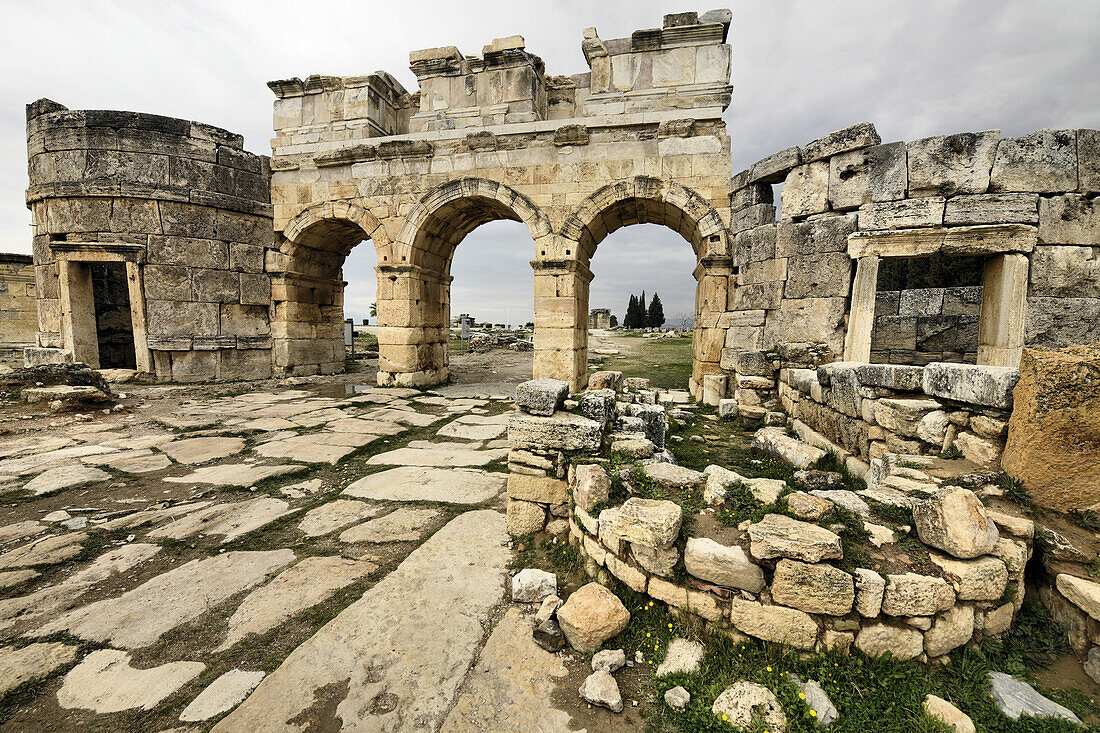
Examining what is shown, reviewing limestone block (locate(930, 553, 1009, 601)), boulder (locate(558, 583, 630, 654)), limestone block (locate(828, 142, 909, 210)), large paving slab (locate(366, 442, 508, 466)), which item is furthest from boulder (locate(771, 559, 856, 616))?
limestone block (locate(828, 142, 909, 210))

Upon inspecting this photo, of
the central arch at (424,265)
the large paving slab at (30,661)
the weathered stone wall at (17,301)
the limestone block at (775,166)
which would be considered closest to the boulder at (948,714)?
the large paving slab at (30,661)

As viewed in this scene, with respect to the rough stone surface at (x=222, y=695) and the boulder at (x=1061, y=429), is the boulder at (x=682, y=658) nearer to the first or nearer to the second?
the rough stone surface at (x=222, y=695)

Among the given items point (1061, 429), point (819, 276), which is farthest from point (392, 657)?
point (819, 276)

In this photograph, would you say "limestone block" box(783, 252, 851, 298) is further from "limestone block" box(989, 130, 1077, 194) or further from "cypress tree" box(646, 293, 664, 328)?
"cypress tree" box(646, 293, 664, 328)

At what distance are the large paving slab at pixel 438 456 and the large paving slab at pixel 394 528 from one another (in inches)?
45.2

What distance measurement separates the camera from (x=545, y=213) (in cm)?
823

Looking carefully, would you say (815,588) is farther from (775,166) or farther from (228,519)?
(775,166)

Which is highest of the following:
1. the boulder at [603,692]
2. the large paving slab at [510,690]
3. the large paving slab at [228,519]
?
the large paving slab at [228,519]

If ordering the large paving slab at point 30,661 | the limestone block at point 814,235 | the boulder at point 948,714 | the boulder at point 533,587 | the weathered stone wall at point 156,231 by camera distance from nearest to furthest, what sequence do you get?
the boulder at point 948,714 → the large paving slab at point 30,661 → the boulder at point 533,587 → the limestone block at point 814,235 → the weathered stone wall at point 156,231

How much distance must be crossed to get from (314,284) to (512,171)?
6.08 metres

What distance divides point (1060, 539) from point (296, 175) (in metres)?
12.3

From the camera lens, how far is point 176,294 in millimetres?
9094

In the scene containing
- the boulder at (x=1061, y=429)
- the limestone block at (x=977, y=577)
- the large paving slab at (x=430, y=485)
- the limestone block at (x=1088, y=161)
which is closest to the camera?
the limestone block at (x=977, y=577)

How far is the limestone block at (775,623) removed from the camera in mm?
1956
